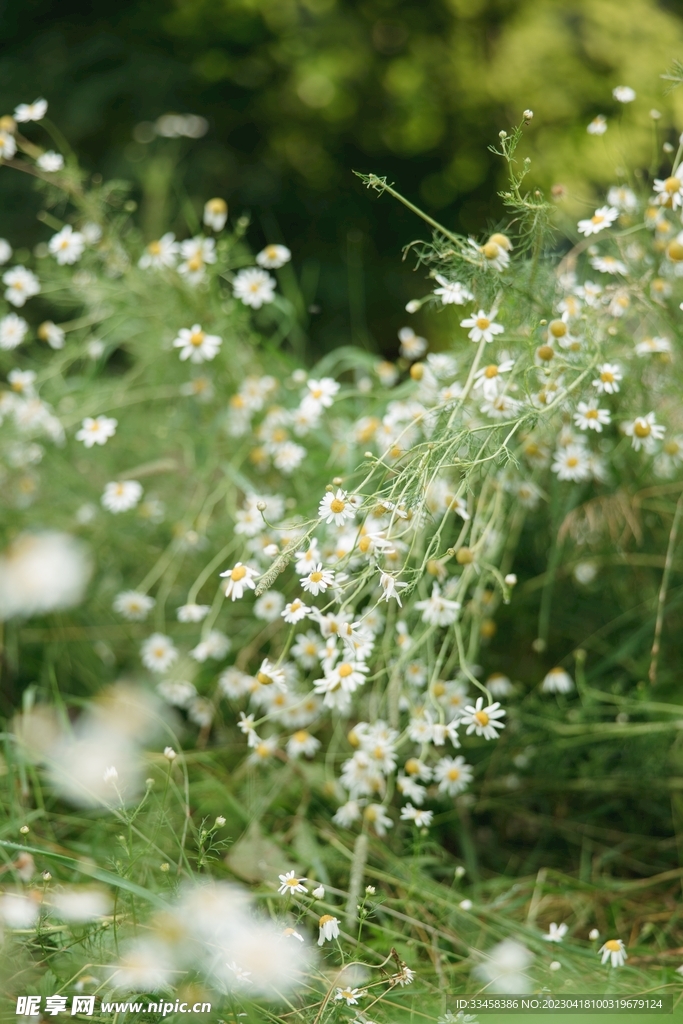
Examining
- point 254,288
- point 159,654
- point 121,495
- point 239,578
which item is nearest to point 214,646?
point 159,654

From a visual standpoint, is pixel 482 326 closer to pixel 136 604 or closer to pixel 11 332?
pixel 136 604

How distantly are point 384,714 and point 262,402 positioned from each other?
48 cm

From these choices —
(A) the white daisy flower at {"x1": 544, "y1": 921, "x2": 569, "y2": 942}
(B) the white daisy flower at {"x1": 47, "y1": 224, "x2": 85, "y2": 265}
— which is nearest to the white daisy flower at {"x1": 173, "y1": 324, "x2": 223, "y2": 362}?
(B) the white daisy flower at {"x1": 47, "y1": 224, "x2": 85, "y2": 265}

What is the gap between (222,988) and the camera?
0.73m

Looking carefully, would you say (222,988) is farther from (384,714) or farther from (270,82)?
(270,82)

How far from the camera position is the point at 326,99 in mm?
3039

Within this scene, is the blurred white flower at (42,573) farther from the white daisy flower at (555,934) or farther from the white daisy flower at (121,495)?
the white daisy flower at (555,934)

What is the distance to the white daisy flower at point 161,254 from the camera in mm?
1189

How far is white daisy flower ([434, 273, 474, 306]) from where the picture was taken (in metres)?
0.89

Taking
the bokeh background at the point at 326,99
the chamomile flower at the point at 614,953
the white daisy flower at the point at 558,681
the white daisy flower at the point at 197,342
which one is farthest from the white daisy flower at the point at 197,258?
the bokeh background at the point at 326,99

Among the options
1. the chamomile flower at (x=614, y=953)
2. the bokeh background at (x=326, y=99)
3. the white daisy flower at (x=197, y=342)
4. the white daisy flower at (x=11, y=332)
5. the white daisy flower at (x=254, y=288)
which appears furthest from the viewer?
the bokeh background at (x=326, y=99)

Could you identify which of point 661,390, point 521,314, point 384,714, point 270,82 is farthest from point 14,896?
point 270,82

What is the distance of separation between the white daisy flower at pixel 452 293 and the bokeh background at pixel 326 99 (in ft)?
6.37

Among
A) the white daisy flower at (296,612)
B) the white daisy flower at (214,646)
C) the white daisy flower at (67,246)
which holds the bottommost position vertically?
the white daisy flower at (214,646)
